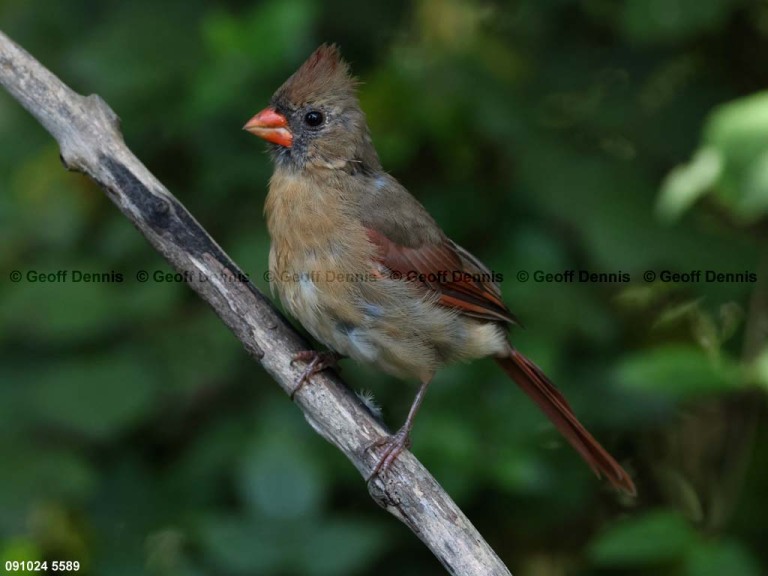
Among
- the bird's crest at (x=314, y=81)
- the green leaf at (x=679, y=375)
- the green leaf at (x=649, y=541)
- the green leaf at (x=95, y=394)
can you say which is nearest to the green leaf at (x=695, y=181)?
the green leaf at (x=679, y=375)

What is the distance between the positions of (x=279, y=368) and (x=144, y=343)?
1.06 metres

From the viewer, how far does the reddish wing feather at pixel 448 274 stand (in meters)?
3.64

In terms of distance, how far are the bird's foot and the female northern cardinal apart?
72 mm

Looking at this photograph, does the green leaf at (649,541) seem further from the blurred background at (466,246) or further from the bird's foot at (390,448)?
the bird's foot at (390,448)

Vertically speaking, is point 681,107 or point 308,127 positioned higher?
point 308,127

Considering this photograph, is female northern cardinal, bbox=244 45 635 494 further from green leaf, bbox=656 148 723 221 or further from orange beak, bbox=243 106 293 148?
green leaf, bbox=656 148 723 221

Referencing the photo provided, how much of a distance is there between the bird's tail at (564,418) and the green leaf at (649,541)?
345 millimetres

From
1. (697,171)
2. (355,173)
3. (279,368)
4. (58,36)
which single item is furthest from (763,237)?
(58,36)

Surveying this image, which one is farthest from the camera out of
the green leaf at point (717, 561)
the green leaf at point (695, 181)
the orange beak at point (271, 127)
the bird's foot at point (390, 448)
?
the orange beak at point (271, 127)

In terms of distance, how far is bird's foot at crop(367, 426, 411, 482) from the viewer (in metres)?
3.01

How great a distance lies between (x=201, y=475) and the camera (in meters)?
4.10

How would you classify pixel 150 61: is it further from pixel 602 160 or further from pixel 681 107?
pixel 681 107

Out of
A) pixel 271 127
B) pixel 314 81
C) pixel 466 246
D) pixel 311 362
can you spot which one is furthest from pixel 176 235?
pixel 466 246

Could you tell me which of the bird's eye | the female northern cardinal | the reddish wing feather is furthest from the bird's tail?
the bird's eye
